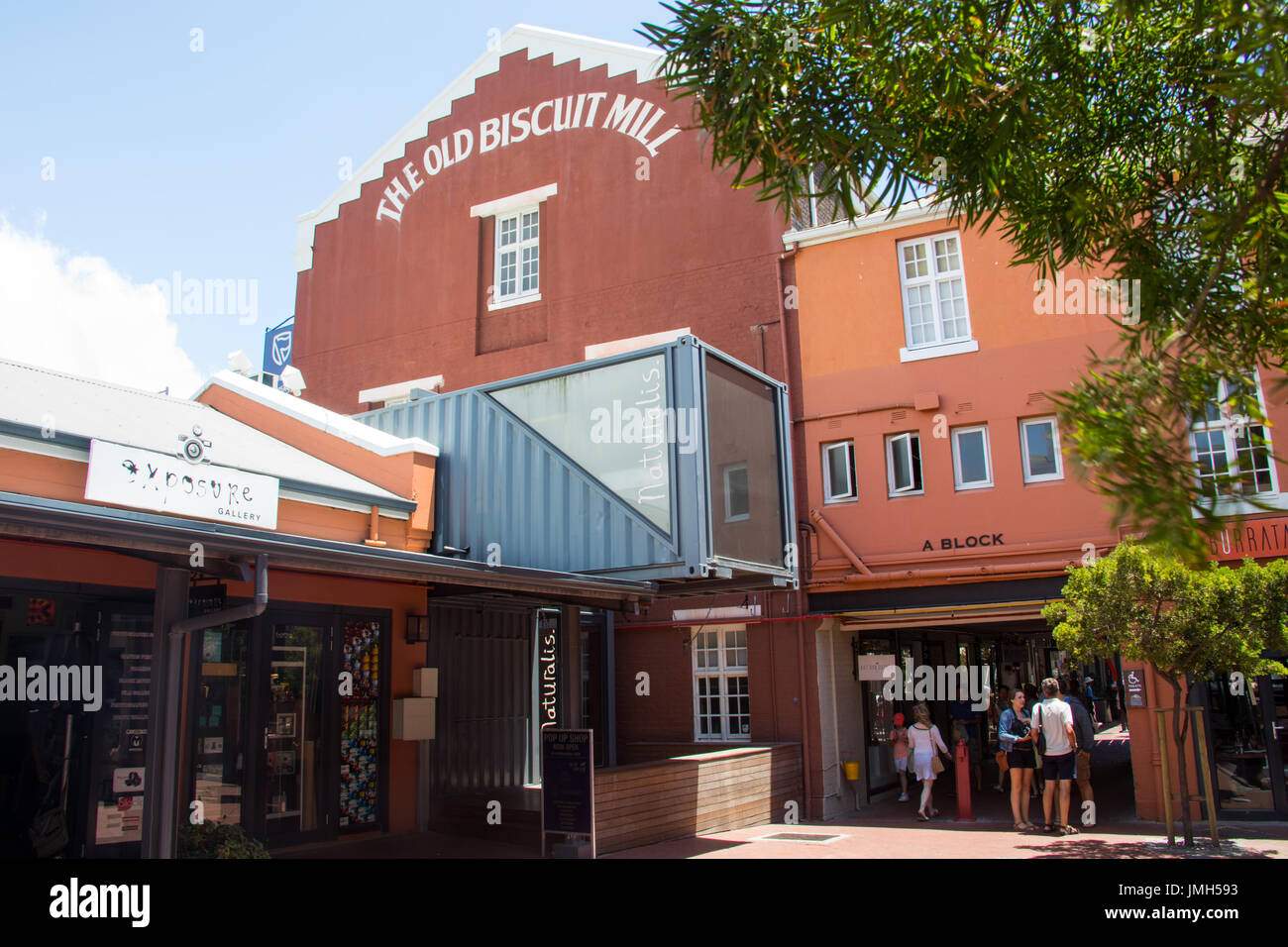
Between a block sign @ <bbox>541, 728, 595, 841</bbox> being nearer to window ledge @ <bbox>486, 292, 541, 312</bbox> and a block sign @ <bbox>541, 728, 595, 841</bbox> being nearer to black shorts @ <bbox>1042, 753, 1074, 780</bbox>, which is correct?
black shorts @ <bbox>1042, 753, 1074, 780</bbox>

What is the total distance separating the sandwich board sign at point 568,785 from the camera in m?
10.4

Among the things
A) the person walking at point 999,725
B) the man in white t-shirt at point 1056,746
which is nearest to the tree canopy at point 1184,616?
the man in white t-shirt at point 1056,746

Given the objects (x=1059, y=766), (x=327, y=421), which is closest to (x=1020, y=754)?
(x=1059, y=766)

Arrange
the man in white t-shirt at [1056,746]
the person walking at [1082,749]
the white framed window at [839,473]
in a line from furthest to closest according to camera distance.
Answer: the white framed window at [839,473], the person walking at [1082,749], the man in white t-shirt at [1056,746]

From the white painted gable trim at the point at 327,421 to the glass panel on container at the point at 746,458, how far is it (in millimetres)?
3781

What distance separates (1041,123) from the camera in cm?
475

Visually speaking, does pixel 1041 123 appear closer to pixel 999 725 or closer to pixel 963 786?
pixel 963 786

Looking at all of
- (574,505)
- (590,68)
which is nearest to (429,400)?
(574,505)

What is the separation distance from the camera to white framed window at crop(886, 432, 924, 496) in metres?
15.6

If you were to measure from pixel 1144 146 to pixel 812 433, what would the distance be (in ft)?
37.3

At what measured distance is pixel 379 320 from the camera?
2103 centimetres

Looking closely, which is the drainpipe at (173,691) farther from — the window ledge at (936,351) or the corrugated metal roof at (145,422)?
the window ledge at (936,351)

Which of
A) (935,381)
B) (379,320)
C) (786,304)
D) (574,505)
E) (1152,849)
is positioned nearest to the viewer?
(1152,849)
